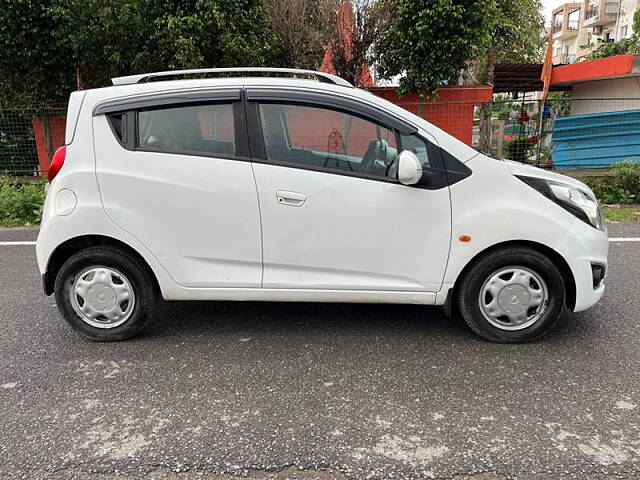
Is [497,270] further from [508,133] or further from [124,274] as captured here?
[508,133]

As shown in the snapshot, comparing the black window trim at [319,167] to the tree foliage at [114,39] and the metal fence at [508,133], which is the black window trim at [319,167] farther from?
the metal fence at [508,133]

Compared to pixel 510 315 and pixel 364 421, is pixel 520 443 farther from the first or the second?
pixel 510 315

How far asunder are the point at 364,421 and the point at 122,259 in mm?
1963

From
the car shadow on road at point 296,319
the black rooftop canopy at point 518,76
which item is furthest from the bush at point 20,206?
the black rooftop canopy at point 518,76

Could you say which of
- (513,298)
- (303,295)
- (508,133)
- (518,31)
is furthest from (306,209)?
(518,31)

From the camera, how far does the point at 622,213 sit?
7.76 m

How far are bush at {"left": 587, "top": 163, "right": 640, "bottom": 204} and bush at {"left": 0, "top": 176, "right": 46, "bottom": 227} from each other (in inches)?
363

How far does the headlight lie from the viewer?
338 cm

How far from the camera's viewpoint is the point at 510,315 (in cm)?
344

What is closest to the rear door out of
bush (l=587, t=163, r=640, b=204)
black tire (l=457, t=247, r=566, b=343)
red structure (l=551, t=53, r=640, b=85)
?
black tire (l=457, t=247, r=566, b=343)

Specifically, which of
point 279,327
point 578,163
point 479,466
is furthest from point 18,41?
point 578,163

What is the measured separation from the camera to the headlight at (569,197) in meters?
3.38

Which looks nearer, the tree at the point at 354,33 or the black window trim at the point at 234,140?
the black window trim at the point at 234,140

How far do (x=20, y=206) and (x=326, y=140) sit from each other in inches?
264
